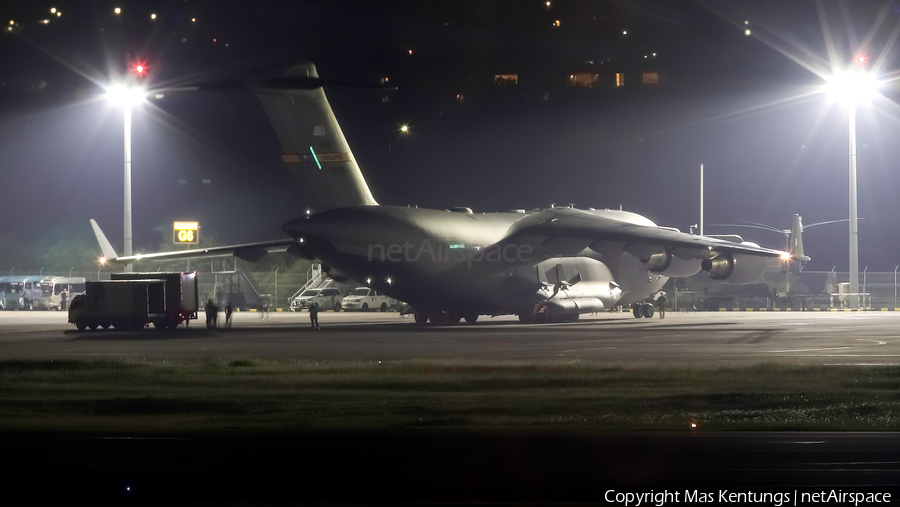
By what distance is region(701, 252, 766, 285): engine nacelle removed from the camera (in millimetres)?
40250

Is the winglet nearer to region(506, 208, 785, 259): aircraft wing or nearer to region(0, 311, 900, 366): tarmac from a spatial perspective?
region(0, 311, 900, 366): tarmac

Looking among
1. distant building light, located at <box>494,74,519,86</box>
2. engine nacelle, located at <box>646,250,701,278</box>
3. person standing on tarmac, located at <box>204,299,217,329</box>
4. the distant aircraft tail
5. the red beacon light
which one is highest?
distant building light, located at <box>494,74,519,86</box>

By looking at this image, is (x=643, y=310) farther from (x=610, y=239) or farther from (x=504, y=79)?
(x=504, y=79)

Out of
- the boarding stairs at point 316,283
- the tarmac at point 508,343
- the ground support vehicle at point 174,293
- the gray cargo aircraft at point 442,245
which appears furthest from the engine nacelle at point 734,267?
the boarding stairs at point 316,283

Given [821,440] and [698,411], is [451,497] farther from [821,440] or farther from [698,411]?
[698,411]

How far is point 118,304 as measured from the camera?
37219mm

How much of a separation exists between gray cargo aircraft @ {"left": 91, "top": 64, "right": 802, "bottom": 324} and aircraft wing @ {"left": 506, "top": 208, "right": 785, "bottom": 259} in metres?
0.05

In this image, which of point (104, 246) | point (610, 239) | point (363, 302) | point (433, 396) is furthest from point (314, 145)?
point (363, 302)

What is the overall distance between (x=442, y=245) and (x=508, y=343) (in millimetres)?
10711

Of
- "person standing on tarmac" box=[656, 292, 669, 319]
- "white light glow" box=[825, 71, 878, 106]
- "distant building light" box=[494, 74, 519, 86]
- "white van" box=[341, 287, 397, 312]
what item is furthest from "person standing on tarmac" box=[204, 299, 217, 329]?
"white light glow" box=[825, 71, 878, 106]

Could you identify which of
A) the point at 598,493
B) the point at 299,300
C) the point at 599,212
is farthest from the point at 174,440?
the point at 299,300

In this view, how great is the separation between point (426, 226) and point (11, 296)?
159 ft

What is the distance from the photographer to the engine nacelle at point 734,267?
132 feet

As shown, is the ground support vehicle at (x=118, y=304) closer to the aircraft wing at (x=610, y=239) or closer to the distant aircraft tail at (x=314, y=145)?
the distant aircraft tail at (x=314, y=145)
